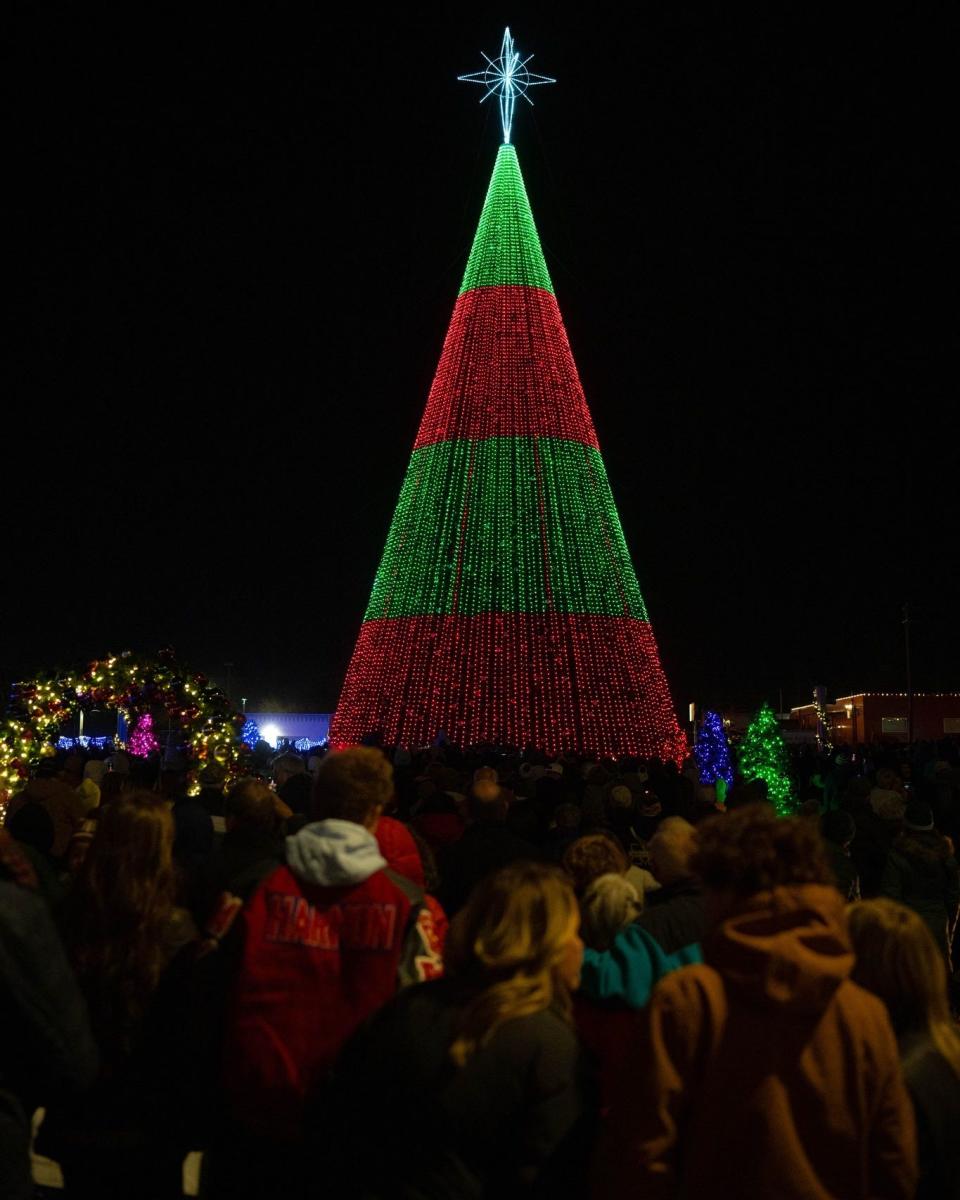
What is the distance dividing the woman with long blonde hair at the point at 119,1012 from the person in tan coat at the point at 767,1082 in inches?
63.8

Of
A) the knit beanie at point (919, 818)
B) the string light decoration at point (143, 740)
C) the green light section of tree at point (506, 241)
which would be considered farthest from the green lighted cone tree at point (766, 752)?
the knit beanie at point (919, 818)

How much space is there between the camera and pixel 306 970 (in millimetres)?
3297

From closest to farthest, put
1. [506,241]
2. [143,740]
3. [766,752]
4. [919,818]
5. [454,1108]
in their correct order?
[454,1108] → [919,818] → [143,740] → [766,752] → [506,241]

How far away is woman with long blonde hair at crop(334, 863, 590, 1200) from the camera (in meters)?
2.73

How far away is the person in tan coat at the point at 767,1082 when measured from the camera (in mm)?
2568

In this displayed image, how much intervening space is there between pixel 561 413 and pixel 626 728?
5608 millimetres

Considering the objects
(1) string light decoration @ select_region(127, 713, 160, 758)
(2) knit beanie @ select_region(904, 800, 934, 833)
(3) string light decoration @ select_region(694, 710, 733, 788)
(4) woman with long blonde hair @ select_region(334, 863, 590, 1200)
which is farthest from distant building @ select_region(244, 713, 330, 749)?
(4) woman with long blonde hair @ select_region(334, 863, 590, 1200)

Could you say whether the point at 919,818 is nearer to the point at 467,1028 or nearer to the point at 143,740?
the point at 467,1028

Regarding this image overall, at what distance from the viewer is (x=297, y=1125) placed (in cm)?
322

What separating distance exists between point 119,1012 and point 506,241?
19388 millimetres

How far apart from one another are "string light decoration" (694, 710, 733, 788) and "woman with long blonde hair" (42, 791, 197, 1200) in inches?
752

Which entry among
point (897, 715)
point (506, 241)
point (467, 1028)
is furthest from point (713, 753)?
point (897, 715)

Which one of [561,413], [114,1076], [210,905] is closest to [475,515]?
[561,413]

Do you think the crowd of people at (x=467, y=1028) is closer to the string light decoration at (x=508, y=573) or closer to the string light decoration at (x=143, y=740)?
the string light decoration at (x=143, y=740)
